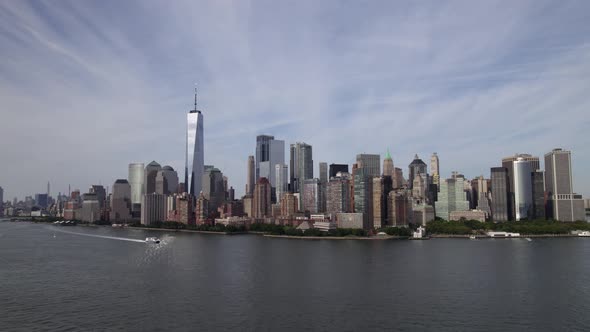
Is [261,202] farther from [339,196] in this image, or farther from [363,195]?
[363,195]

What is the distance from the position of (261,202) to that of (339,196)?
135 ft

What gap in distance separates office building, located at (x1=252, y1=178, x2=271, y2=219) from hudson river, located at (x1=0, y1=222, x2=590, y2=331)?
121591 millimetres

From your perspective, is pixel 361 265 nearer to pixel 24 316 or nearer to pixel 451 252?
pixel 451 252

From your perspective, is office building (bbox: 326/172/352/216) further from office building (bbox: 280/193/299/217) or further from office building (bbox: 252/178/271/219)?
office building (bbox: 252/178/271/219)

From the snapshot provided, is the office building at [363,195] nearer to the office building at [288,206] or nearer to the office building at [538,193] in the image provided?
the office building at [288,206]

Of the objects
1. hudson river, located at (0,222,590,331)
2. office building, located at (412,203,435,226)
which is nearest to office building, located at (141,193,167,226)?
office building, located at (412,203,435,226)

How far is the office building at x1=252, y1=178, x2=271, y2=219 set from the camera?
605ft

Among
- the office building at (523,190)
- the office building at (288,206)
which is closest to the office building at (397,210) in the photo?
the office building at (288,206)

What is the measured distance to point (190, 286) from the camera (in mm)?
41969

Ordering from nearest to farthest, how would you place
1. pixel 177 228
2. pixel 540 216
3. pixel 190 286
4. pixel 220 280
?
pixel 190 286 < pixel 220 280 < pixel 177 228 < pixel 540 216

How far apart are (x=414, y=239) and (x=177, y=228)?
3196 inches

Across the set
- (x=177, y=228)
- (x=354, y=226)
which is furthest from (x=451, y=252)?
(x=177, y=228)

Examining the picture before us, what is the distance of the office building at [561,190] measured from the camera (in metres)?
156

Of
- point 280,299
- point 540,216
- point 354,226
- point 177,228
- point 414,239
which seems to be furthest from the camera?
point 540,216
